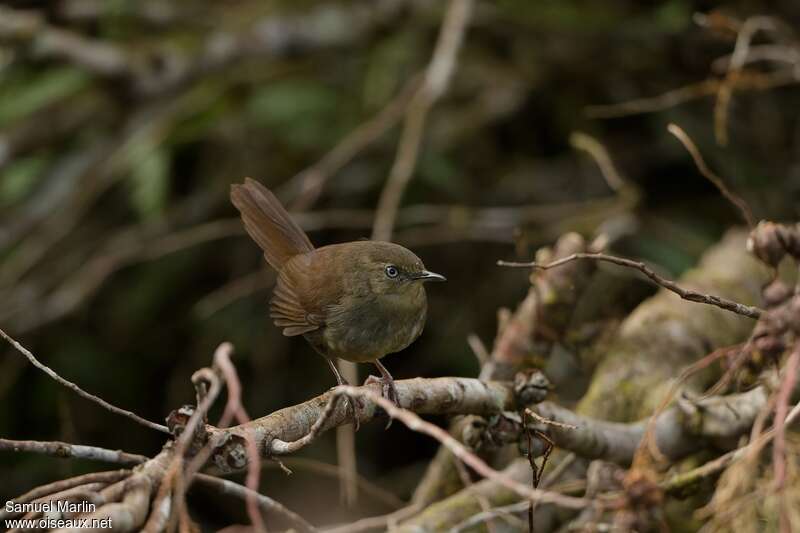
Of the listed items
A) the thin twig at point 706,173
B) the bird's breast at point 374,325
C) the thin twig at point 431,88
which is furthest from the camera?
the thin twig at point 431,88

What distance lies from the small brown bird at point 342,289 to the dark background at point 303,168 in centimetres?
185

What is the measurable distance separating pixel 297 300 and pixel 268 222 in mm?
353

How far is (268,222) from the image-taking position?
3609 mm

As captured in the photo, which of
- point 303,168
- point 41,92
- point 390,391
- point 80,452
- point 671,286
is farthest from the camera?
point 303,168

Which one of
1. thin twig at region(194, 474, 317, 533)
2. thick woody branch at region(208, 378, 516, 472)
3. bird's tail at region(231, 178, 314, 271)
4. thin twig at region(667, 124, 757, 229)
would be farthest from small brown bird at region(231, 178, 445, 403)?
thin twig at region(667, 124, 757, 229)

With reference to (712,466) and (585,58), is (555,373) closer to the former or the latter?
(712,466)

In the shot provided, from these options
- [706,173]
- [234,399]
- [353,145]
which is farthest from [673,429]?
[353,145]

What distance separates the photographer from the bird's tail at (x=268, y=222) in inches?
141

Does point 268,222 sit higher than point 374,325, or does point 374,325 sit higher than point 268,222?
point 268,222

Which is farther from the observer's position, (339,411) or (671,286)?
(339,411)

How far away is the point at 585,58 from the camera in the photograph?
6.08m

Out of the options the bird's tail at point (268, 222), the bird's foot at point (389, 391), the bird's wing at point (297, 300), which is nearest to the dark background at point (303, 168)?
the bird's tail at point (268, 222)

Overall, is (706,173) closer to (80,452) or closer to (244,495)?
(244,495)

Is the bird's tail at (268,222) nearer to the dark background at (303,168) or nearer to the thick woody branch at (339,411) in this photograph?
the thick woody branch at (339,411)
